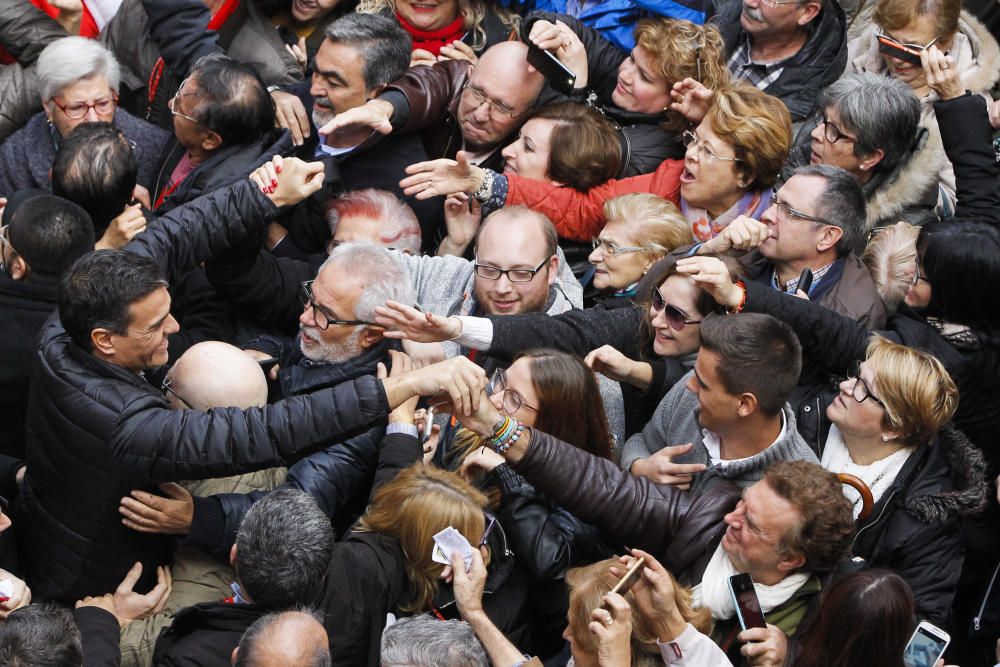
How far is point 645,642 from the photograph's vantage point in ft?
12.1

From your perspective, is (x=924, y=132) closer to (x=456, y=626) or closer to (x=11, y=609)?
(x=456, y=626)

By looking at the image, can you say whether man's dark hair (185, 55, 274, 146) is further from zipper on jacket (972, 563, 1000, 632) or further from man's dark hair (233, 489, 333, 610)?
zipper on jacket (972, 563, 1000, 632)

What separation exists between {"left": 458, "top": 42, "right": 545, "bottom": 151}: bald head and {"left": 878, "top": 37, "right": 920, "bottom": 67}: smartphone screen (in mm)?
1627

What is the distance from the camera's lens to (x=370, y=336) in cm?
476

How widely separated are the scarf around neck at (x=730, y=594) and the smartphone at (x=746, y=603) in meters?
0.07

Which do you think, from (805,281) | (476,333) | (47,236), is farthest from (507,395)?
(47,236)

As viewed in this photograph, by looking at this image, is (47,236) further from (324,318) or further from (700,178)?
(700,178)

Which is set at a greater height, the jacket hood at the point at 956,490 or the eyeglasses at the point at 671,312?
the eyeglasses at the point at 671,312

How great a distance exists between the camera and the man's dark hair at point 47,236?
15.1ft

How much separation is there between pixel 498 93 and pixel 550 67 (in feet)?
0.91

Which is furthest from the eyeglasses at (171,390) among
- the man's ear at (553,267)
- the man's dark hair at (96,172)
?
the man's ear at (553,267)

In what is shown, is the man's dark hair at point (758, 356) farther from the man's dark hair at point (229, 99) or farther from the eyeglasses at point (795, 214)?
the man's dark hair at point (229, 99)

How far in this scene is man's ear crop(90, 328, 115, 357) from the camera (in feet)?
13.1

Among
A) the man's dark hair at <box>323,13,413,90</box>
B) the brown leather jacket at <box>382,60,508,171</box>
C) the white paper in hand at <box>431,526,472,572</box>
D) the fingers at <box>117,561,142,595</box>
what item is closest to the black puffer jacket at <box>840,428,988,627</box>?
the white paper in hand at <box>431,526,472,572</box>
